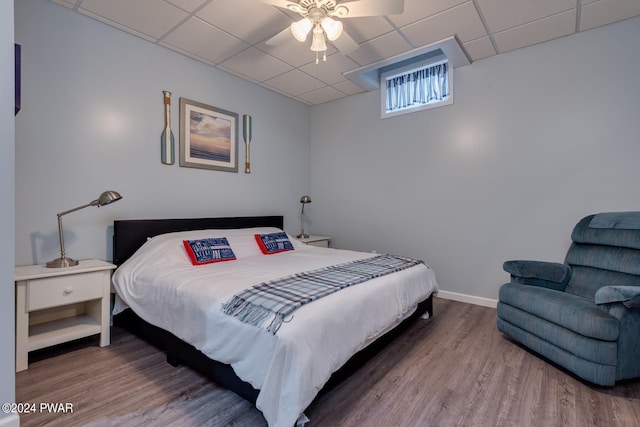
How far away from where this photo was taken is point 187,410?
65.7 inches

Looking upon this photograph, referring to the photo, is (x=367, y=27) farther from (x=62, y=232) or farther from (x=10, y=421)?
(x=10, y=421)

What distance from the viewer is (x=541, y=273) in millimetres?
2562

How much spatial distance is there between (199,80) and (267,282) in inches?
105

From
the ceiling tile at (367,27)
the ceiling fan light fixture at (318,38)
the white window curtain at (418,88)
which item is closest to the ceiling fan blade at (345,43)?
the ceiling fan light fixture at (318,38)

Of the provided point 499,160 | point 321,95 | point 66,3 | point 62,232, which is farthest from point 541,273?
point 66,3

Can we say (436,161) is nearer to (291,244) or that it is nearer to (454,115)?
(454,115)

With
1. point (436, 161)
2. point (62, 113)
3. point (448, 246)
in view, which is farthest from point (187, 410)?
point (436, 161)

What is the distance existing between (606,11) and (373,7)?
2.14 m

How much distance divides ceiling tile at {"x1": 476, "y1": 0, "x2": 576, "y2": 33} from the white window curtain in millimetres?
944

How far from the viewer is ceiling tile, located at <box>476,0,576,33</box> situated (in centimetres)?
242

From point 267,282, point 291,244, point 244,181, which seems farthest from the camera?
point 244,181

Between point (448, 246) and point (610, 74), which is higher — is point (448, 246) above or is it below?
below

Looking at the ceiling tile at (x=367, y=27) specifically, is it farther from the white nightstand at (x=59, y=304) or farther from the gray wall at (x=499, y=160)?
the white nightstand at (x=59, y=304)

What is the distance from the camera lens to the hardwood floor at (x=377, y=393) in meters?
1.61
